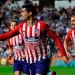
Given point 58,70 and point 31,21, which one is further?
point 58,70

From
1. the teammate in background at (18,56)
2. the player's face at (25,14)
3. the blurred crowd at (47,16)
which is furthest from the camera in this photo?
the blurred crowd at (47,16)

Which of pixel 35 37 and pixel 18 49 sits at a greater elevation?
pixel 35 37

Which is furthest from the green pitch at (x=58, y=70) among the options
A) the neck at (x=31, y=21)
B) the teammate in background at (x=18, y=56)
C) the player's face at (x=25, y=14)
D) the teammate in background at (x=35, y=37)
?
the player's face at (x=25, y=14)

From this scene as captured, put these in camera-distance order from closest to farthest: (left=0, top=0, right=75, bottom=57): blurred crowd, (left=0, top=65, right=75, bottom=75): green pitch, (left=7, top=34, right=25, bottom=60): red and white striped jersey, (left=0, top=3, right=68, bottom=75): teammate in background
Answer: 1. (left=0, top=3, right=68, bottom=75): teammate in background
2. (left=7, top=34, right=25, bottom=60): red and white striped jersey
3. (left=0, top=65, right=75, bottom=75): green pitch
4. (left=0, top=0, right=75, bottom=57): blurred crowd

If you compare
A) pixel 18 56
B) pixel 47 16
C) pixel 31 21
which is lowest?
pixel 18 56

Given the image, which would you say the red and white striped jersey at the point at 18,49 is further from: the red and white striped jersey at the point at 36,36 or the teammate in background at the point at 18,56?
the red and white striped jersey at the point at 36,36

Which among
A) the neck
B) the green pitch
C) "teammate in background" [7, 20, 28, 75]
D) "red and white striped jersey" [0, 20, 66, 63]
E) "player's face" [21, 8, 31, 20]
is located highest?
"player's face" [21, 8, 31, 20]

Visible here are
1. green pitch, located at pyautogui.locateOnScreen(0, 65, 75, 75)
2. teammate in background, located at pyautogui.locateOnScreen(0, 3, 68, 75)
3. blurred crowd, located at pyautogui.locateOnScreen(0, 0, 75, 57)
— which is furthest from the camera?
blurred crowd, located at pyautogui.locateOnScreen(0, 0, 75, 57)

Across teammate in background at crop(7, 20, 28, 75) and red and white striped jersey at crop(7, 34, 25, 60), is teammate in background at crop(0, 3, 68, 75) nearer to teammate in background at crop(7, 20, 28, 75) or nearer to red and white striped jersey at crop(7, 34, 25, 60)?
teammate in background at crop(7, 20, 28, 75)

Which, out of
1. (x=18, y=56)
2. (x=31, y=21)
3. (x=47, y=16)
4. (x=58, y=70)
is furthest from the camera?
(x=47, y=16)

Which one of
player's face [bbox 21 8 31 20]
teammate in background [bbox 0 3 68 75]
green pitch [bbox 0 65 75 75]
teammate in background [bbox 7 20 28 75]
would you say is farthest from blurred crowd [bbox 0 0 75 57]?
player's face [bbox 21 8 31 20]

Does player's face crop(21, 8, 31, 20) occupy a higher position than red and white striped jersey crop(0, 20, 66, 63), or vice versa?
player's face crop(21, 8, 31, 20)

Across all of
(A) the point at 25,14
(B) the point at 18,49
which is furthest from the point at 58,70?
(A) the point at 25,14

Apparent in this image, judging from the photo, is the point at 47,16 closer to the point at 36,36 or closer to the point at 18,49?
the point at 18,49
